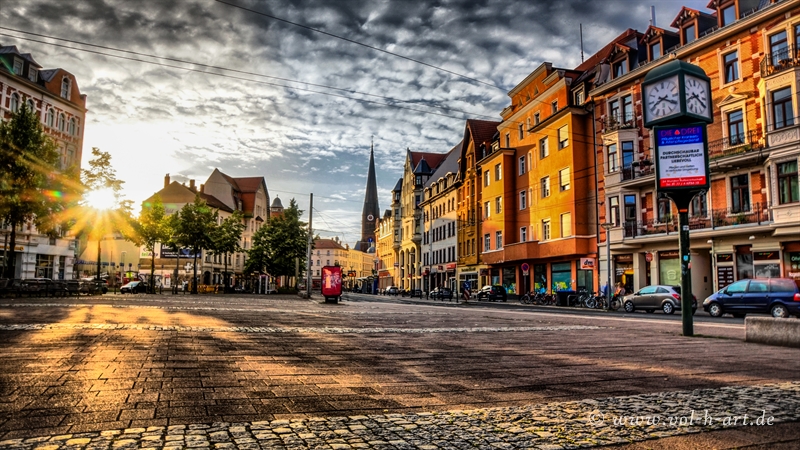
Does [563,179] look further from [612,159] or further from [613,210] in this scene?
[613,210]

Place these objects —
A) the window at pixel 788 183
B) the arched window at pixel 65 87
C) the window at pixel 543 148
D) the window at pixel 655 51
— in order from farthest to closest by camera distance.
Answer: the arched window at pixel 65 87
the window at pixel 543 148
the window at pixel 655 51
the window at pixel 788 183

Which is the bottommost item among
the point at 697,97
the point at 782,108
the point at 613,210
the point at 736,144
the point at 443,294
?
the point at 443,294

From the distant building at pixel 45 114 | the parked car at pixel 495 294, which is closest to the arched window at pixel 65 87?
the distant building at pixel 45 114

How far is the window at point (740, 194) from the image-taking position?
97.6 ft

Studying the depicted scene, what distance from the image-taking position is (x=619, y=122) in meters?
38.0

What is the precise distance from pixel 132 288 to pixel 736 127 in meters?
47.7

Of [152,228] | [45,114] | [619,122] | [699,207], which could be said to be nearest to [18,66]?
[45,114]

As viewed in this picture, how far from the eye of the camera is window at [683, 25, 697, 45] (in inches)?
1309

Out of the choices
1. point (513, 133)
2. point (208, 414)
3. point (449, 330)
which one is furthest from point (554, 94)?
point (208, 414)

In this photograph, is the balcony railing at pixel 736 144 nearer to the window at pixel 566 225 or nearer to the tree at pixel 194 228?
the window at pixel 566 225

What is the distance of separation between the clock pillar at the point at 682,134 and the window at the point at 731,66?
2022 centimetres

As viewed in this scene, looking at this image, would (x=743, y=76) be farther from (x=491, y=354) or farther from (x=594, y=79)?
(x=491, y=354)

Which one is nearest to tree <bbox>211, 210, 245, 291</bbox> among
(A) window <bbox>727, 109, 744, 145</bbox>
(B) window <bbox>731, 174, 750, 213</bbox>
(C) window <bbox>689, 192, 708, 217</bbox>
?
(C) window <bbox>689, 192, 708, 217</bbox>

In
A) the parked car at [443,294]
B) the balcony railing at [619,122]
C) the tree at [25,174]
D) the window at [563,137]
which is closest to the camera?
the tree at [25,174]
